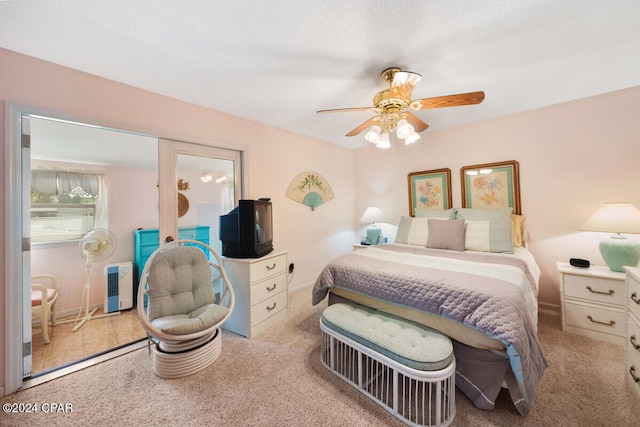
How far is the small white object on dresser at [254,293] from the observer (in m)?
2.08

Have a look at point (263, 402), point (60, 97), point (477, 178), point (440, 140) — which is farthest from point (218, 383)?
point (440, 140)

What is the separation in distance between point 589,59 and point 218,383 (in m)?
3.62

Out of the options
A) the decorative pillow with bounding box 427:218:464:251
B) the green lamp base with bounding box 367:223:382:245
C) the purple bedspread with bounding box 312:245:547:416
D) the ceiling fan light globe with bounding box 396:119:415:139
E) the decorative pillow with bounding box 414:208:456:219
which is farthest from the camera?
the green lamp base with bounding box 367:223:382:245

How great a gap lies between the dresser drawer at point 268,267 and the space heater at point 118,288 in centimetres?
190

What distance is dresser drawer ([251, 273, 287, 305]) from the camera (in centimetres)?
212

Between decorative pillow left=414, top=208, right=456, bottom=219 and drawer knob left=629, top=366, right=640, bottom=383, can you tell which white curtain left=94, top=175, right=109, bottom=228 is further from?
drawer knob left=629, top=366, right=640, bottom=383

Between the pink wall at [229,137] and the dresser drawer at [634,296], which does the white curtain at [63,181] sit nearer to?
the pink wall at [229,137]

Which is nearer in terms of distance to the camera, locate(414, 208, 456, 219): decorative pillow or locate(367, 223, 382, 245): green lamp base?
locate(414, 208, 456, 219): decorative pillow

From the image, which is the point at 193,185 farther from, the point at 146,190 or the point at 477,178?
the point at 477,178

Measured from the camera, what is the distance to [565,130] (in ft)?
7.63

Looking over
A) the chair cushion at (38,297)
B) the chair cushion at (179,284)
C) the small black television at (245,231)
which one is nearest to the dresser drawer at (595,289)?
the small black television at (245,231)

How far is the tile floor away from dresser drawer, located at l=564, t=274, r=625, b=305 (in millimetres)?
4068

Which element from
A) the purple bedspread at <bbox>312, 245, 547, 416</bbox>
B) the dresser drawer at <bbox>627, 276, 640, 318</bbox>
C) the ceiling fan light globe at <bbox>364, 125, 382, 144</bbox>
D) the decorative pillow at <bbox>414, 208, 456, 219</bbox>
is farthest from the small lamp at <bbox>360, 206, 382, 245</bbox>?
the dresser drawer at <bbox>627, 276, 640, 318</bbox>

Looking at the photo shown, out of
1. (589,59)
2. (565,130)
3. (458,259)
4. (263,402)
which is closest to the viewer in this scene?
(263,402)
